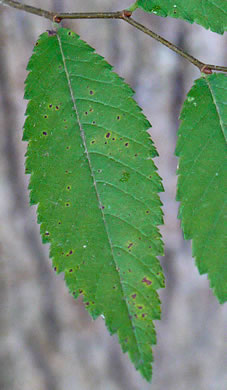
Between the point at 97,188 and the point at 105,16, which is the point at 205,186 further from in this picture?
the point at 105,16

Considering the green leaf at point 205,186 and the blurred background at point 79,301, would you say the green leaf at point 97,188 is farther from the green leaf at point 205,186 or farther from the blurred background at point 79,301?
the blurred background at point 79,301

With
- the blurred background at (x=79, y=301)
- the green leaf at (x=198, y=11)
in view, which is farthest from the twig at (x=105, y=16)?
the blurred background at (x=79, y=301)

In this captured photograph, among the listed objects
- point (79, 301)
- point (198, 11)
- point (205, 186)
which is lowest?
point (79, 301)

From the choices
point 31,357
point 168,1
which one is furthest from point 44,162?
point 31,357

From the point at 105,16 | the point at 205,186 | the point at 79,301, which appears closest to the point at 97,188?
the point at 205,186

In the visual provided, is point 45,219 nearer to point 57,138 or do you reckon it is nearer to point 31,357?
point 57,138
